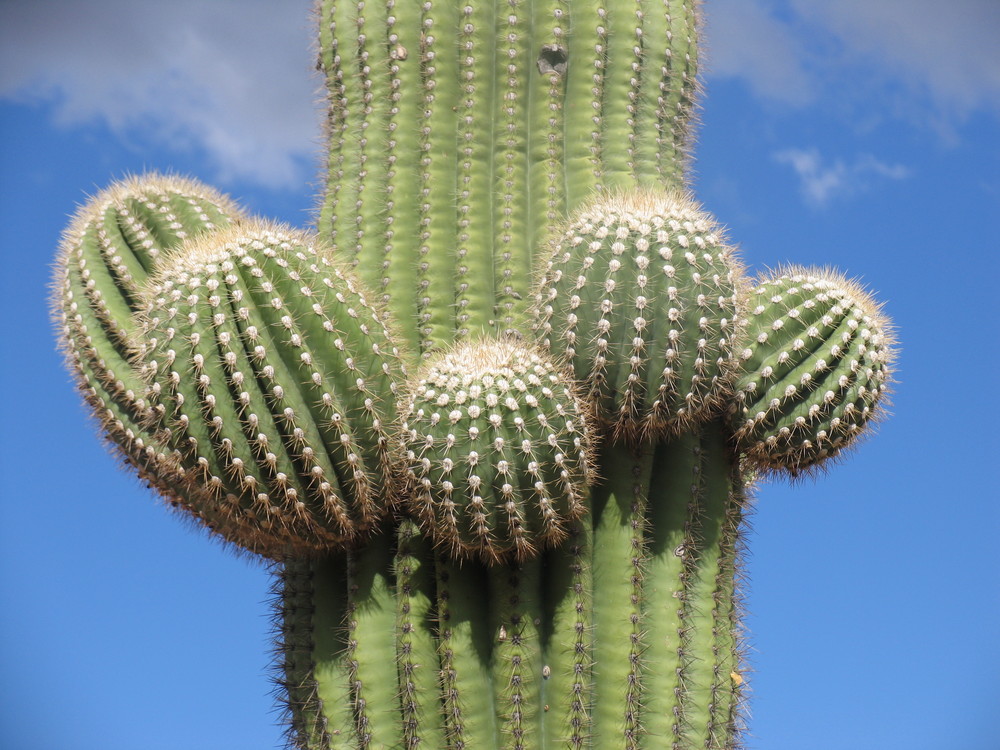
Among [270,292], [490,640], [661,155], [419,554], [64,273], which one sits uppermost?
[661,155]

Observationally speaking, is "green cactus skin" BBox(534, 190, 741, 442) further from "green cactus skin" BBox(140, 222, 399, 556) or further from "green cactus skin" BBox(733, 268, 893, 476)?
"green cactus skin" BBox(140, 222, 399, 556)

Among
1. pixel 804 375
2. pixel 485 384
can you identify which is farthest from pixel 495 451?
pixel 804 375

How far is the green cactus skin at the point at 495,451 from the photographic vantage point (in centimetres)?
444

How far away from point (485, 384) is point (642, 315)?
0.71m

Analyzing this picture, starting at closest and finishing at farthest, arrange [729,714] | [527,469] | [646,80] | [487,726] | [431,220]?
[527,469], [487,726], [729,714], [431,220], [646,80]

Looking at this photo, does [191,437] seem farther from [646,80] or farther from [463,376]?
[646,80]

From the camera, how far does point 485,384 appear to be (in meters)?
4.51

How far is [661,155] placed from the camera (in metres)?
5.84

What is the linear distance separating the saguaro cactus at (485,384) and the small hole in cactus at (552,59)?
0.01m

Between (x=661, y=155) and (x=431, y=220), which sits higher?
(x=661, y=155)

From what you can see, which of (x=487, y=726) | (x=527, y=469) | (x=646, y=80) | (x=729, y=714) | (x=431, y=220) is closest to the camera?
(x=527, y=469)

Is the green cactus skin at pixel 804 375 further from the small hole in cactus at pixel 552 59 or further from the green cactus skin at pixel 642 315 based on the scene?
the small hole in cactus at pixel 552 59

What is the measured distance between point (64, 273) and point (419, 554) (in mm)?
2258

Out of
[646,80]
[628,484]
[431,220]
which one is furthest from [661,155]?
[628,484]
